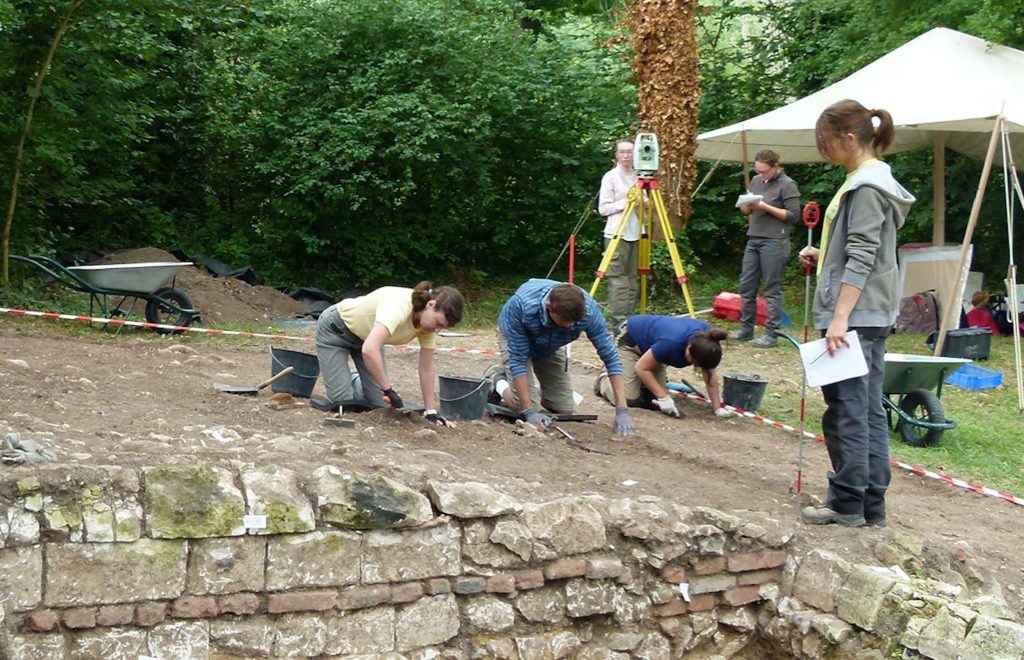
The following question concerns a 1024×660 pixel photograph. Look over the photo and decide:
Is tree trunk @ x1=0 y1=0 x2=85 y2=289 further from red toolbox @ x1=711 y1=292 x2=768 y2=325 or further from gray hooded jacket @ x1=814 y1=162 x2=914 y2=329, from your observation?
gray hooded jacket @ x1=814 y1=162 x2=914 y2=329

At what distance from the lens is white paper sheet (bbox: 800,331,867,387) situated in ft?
15.3

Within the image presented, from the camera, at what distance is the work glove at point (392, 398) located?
600 centimetres

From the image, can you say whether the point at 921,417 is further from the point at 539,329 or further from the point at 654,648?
the point at 654,648

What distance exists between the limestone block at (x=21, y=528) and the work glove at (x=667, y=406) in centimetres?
431

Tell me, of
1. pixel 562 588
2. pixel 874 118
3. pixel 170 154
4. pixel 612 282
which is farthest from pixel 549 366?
pixel 170 154

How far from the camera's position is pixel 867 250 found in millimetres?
4609

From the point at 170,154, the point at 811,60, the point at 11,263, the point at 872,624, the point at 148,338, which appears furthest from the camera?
the point at 811,60

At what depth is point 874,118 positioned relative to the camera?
487 centimetres

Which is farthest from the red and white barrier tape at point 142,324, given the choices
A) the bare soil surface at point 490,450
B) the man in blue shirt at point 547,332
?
the man in blue shirt at point 547,332

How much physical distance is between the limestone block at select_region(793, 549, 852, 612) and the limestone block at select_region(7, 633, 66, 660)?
3.22 meters

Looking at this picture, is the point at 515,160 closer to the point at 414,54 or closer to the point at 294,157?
the point at 414,54

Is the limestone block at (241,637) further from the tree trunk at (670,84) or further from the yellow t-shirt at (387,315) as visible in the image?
the tree trunk at (670,84)

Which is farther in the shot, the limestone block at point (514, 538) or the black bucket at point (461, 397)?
the black bucket at point (461, 397)

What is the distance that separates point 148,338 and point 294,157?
435cm
